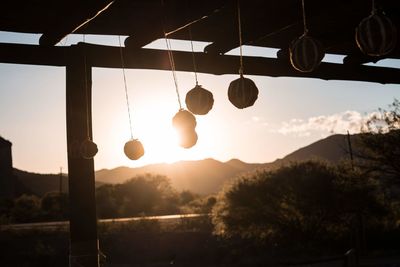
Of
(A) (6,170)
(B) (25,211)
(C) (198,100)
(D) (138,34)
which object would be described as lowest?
(C) (198,100)

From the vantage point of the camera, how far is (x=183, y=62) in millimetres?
7109

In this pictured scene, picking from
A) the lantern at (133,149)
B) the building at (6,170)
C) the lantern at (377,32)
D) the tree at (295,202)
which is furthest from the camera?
the building at (6,170)

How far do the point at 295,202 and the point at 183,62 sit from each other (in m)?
18.0

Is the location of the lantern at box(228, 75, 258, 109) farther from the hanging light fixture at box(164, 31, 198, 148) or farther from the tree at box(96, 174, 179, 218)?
the tree at box(96, 174, 179, 218)

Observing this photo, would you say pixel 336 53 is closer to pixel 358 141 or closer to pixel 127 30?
pixel 127 30

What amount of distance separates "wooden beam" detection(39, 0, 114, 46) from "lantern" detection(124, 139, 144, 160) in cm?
165

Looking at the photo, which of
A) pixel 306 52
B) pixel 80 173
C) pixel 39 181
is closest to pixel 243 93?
pixel 306 52

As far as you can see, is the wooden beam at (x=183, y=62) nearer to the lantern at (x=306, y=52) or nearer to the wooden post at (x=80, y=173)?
the wooden post at (x=80, y=173)

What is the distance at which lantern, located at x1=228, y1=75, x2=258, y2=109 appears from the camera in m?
5.00

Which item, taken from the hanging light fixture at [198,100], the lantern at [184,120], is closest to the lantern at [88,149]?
the lantern at [184,120]

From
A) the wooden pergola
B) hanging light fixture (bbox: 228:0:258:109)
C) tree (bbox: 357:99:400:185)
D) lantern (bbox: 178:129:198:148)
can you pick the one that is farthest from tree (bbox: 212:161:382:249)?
hanging light fixture (bbox: 228:0:258:109)

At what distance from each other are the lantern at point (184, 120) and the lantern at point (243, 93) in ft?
2.02

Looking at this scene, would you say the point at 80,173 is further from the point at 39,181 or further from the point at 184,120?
the point at 39,181

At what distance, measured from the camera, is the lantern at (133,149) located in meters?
7.44
